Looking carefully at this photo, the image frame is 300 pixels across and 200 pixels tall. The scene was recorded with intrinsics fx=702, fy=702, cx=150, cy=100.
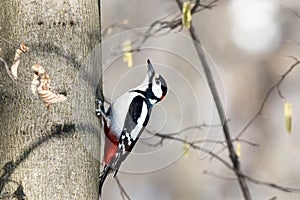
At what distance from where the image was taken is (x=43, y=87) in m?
1.17

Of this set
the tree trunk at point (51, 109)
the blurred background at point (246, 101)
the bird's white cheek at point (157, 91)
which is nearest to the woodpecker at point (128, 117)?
the bird's white cheek at point (157, 91)

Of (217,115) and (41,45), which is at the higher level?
(217,115)

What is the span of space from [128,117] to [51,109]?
1.31ft

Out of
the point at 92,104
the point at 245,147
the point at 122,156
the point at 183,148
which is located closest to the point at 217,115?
the point at 183,148

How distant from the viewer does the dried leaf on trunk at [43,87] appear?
1.17 metres

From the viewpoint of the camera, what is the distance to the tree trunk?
117 centimetres

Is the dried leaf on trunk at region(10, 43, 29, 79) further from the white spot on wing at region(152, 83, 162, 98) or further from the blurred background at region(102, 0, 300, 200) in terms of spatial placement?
the blurred background at region(102, 0, 300, 200)

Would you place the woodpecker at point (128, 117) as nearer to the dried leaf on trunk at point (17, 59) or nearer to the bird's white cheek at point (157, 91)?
the bird's white cheek at point (157, 91)

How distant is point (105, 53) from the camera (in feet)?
5.04

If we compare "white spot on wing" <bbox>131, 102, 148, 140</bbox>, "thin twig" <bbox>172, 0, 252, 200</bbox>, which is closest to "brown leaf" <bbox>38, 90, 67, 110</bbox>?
"white spot on wing" <bbox>131, 102, 148, 140</bbox>

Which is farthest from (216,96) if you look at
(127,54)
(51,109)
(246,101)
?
(246,101)

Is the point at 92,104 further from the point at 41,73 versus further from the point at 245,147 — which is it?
the point at 245,147

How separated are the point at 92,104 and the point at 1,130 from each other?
0.55ft

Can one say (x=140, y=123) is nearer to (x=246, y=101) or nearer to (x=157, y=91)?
(x=157, y=91)
